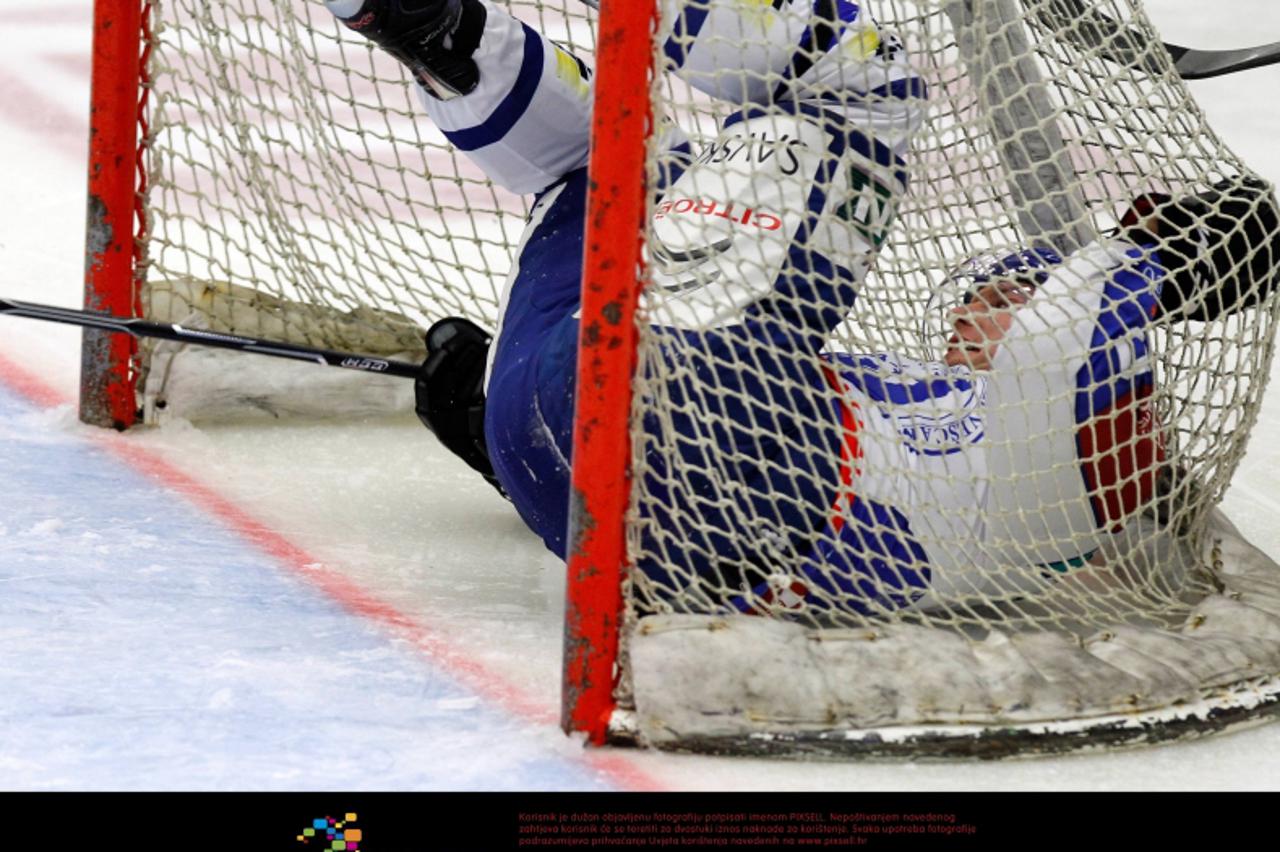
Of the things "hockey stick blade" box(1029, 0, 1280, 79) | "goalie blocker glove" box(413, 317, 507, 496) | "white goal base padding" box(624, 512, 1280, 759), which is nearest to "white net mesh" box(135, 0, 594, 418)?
"goalie blocker glove" box(413, 317, 507, 496)

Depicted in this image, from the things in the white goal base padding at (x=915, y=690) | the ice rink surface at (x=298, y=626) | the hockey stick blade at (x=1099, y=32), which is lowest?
the ice rink surface at (x=298, y=626)

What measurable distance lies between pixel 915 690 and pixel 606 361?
16.1 inches

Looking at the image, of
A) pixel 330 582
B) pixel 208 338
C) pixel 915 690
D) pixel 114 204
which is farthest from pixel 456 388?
pixel 915 690

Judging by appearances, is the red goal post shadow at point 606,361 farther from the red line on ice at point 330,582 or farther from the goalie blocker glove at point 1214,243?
the goalie blocker glove at point 1214,243

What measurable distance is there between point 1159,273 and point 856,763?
2.07ft

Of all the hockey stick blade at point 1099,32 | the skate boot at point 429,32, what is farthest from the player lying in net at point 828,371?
the hockey stick blade at point 1099,32

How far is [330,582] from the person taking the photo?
203cm

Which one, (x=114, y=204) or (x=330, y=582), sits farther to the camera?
(x=114, y=204)

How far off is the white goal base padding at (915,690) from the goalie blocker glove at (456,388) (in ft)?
2.24

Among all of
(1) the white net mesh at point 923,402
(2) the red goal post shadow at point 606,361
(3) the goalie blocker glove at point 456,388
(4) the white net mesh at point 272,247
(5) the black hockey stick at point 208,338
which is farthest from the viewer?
(4) the white net mesh at point 272,247

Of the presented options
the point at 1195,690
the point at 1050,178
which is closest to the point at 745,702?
the point at 1195,690

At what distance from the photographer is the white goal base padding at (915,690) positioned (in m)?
1.57

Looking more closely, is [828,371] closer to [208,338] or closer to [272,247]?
→ [208,338]
